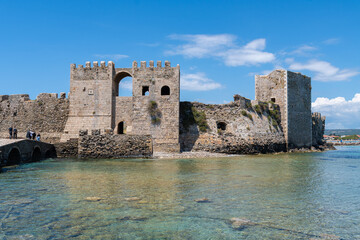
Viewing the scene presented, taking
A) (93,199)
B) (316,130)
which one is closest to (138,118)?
(93,199)

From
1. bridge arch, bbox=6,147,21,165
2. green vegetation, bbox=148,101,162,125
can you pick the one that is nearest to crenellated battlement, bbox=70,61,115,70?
green vegetation, bbox=148,101,162,125

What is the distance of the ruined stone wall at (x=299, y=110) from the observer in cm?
2983

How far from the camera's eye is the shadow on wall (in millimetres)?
24750

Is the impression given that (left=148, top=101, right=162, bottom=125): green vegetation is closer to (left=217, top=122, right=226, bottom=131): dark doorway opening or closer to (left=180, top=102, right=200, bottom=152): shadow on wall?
(left=180, top=102, right=200, bottom=152): shadow on wall

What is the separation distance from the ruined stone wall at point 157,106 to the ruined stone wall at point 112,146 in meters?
2.38

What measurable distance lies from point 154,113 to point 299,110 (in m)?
15.7

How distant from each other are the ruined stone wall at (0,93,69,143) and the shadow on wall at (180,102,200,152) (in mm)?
9726

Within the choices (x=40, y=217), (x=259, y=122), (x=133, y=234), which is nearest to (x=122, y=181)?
(x=40, y=217)

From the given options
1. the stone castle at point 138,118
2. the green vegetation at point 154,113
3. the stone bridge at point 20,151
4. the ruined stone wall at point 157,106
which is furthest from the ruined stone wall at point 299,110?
the stone bridge at point 20,151

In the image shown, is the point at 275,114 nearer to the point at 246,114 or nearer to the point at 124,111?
the point at 246,114

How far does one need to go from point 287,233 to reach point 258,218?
905mm

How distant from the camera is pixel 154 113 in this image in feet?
77.3

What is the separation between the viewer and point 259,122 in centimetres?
2750

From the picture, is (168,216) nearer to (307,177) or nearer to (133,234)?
(133,234)
